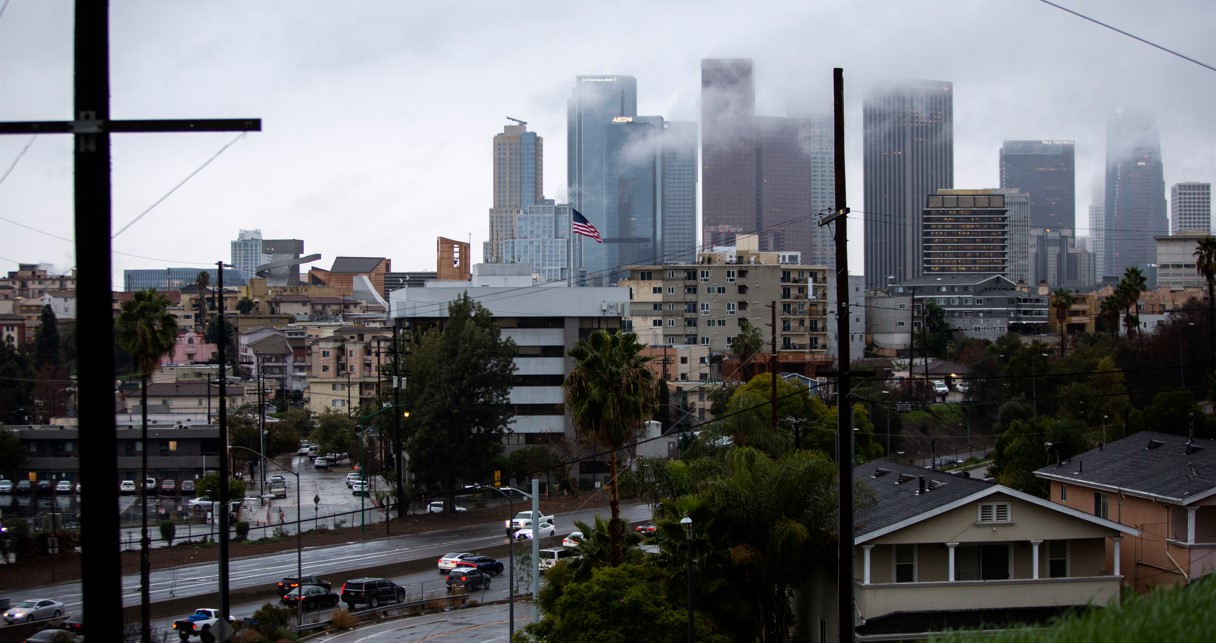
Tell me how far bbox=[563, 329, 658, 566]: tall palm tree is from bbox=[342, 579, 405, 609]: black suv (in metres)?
16.3

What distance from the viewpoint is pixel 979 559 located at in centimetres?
2703

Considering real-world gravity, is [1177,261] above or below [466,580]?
above

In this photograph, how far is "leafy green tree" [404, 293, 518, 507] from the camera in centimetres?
6512

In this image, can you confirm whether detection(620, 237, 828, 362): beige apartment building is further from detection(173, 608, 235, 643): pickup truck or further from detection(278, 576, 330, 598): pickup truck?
detection(173, 608, 235, 643): pickup truck

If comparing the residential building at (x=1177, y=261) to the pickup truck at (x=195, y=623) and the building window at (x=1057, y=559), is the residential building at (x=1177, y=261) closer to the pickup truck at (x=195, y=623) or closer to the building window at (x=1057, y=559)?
the building window at (x=1057, y=559)

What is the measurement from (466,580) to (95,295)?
130 ft

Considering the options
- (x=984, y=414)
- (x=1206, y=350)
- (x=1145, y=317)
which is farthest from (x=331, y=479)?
(x=1145, y=317)

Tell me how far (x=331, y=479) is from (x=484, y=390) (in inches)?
852

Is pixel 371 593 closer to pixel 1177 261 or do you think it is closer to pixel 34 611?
pixel 34 611

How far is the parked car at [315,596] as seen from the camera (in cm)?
4148

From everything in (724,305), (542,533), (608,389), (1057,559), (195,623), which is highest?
(724,305)

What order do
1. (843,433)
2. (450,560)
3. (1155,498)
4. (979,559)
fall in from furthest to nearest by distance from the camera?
(450,560), (1155,498), (979,559), (843,433)

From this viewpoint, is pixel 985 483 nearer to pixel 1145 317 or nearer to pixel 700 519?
pixel 700 519

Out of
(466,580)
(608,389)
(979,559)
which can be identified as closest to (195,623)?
(466,580)
